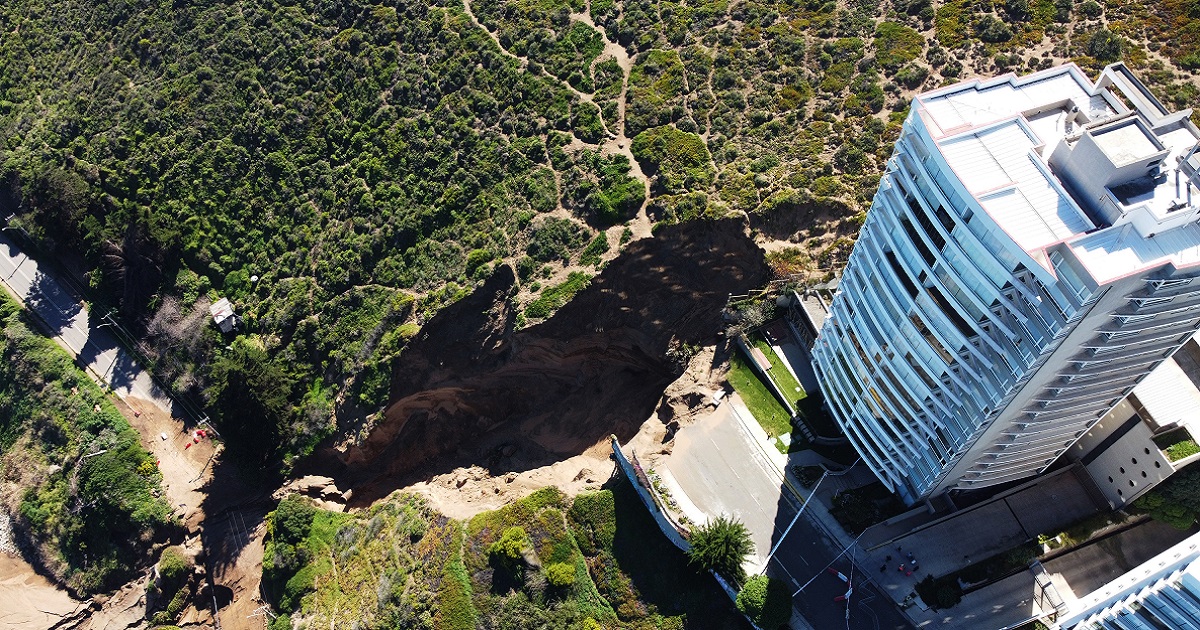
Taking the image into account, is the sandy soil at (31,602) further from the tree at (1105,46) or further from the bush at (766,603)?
the tree at (1105,46)

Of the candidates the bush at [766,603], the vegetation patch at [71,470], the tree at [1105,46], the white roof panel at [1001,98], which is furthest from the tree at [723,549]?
the vegetation patch at [71,470]

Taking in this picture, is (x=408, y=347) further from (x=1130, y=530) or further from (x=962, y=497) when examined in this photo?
(x=1130, y=530)

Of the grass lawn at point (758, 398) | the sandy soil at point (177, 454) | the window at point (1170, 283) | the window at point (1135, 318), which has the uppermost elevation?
the sandy soil at point (177, 454)

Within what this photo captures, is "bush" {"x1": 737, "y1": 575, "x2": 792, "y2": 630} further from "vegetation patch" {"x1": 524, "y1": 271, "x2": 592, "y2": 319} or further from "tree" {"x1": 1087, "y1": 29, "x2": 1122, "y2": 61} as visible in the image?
"tree" {"x1": 1087, "y1": 29, "x2": 1122, "y2": 61}

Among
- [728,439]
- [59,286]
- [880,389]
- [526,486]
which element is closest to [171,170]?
[59,286]

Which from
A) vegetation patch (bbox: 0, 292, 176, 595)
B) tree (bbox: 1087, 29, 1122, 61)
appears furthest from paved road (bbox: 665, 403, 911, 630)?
vegetation patch (bbox: 0, 292, 176, 595)
